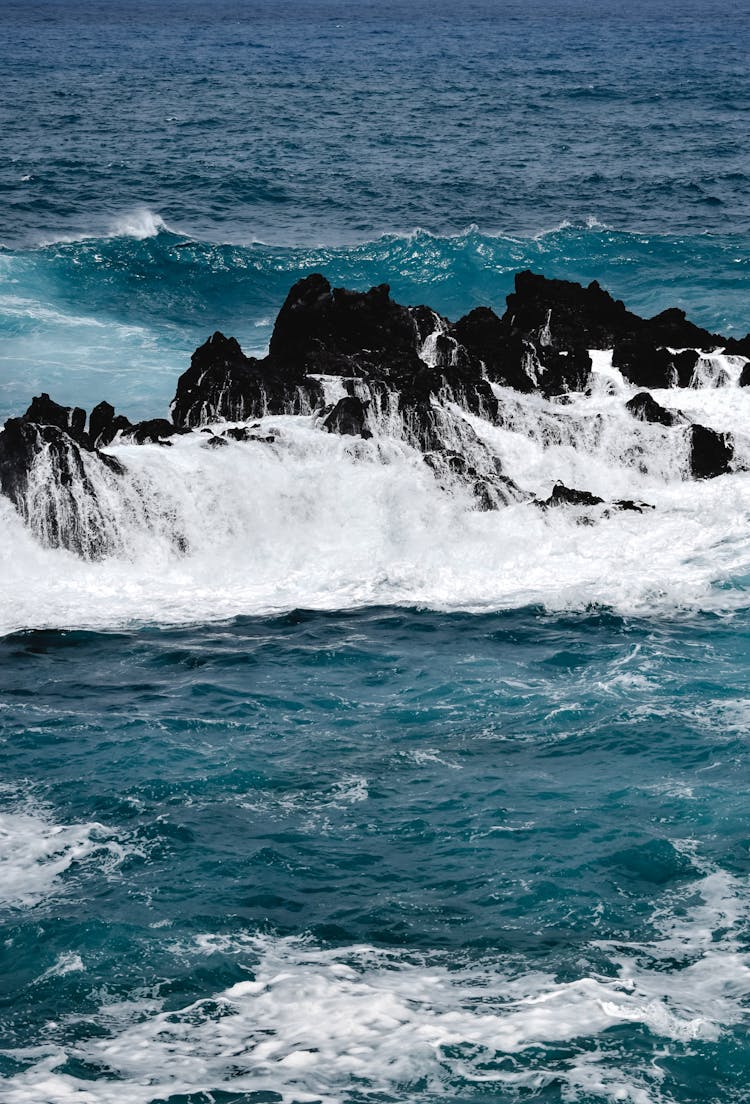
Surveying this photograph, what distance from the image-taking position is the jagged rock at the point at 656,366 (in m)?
38.0

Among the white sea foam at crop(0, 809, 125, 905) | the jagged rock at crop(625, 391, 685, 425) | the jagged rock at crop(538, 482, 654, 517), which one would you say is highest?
the jagged rock at crop(625, 391, 685, 425)

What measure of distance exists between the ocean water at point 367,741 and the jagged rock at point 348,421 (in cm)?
39

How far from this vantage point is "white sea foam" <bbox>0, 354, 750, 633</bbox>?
27.8 meters

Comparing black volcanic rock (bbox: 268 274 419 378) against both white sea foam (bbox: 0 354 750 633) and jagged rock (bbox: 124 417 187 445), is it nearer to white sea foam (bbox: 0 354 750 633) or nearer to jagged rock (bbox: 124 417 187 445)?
white sea foam (bbox: 0 354 750 633)

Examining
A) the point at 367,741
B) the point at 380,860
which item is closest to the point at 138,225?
the point at 367,741

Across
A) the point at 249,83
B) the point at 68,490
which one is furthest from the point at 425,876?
the point at 249,83

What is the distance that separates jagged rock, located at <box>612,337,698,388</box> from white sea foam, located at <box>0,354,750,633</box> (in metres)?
3.69

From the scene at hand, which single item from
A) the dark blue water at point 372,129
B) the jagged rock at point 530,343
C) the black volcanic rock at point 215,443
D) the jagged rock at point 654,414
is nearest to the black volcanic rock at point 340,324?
the jagged rock at point 530,343

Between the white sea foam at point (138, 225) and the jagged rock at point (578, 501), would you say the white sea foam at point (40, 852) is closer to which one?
the jagged rock at point (578, 501)

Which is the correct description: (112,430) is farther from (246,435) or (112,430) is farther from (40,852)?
(40,852)

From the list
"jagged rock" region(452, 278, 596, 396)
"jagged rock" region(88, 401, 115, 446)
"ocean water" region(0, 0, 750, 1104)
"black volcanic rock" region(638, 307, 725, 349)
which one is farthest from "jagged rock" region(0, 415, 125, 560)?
"black volcanic rock" region(638, 307, 725, 349)

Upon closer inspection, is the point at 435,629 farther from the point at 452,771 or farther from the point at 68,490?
the point at 68,490

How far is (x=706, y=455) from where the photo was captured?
1341 inches

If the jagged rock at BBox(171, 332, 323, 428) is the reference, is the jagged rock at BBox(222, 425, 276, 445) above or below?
below
